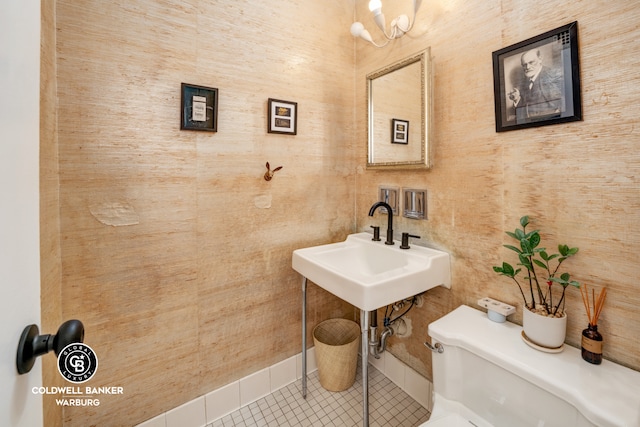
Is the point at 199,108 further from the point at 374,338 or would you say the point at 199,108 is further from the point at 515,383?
the point at 515,383

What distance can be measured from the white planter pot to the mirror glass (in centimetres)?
77

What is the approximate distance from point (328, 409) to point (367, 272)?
766 mm

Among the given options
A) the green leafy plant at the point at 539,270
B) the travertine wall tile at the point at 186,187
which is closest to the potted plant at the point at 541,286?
the green leafy plant at the point at 539,270

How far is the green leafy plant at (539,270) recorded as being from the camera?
0.92 m

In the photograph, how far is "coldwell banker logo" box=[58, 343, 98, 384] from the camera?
483mm

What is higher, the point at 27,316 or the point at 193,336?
the point at 27,316

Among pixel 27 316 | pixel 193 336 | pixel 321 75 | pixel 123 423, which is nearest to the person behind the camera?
pixel 27 316

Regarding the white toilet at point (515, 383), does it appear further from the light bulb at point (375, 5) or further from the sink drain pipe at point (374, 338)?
the light bulb at point (375, 5)

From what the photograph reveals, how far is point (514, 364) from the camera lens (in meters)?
0.84

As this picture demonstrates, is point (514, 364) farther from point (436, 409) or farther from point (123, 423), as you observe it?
point (123, 423)

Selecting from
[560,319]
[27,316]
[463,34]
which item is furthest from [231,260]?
[463,34]

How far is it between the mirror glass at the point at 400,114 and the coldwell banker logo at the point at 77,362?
4.51 ft

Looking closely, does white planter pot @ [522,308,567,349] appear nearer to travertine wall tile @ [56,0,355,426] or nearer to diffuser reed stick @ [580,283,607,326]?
diffuser reed stick @ [580,283,607,326]

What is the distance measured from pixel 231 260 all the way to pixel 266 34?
1.23 meters
